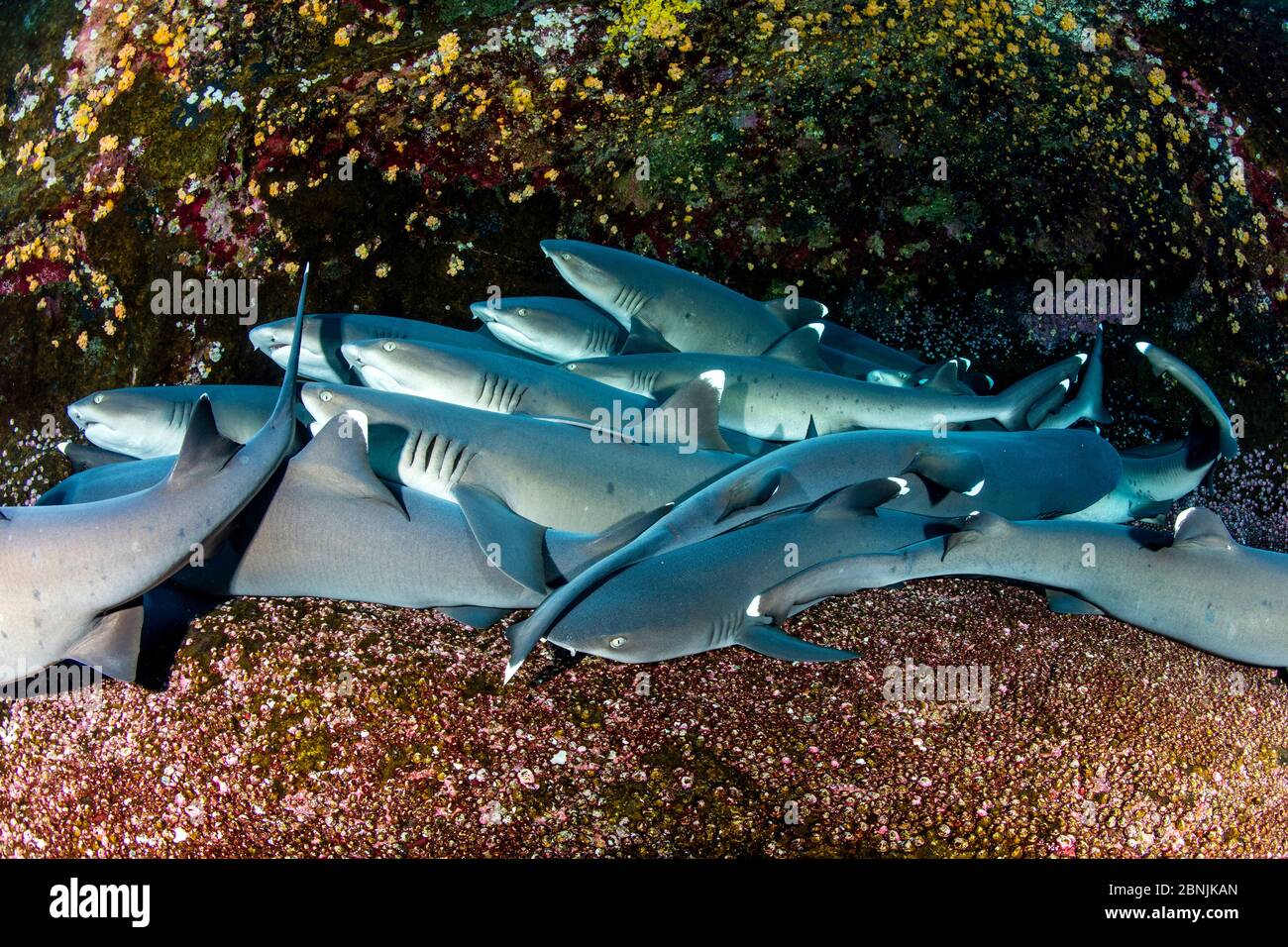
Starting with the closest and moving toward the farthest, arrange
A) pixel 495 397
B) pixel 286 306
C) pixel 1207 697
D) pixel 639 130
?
pixel 1207 697 < pixel 495 397 < pixel 286 306 < pixel 639 130

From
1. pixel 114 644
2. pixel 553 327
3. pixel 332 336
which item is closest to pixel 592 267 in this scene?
pixel 553 327

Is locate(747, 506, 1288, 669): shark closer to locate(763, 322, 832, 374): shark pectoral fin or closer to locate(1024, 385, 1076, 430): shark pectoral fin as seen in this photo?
locate(1024, 385, 1076, 430): shark pectoral fin

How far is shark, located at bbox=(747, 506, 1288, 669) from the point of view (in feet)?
9.89

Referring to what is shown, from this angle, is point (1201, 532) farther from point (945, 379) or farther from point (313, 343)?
point (313, 343)

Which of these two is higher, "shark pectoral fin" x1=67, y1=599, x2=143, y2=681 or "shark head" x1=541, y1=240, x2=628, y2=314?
"shark head" x1=541, y1=240, x2=628, y2=314

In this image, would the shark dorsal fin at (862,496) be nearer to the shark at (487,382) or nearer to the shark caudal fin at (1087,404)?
the shark at (487,382)

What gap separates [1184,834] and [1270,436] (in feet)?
8.55

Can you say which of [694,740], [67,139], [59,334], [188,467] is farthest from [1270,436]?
[67,139]

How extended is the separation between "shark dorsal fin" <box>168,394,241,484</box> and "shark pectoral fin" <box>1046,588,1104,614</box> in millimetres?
2802

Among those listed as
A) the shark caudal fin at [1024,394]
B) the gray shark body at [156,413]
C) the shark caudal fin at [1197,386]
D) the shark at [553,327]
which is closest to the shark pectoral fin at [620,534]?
the shark at [553,327]

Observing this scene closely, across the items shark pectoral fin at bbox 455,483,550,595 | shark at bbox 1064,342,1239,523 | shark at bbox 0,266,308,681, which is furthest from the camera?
shark at bbox 1064,342,1239,523

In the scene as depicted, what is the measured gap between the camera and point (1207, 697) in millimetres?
3004

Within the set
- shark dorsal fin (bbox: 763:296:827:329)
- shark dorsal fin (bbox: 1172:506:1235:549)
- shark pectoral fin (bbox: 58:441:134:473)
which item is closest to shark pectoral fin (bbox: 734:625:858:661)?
shark dorsal fin (bbox: 1172:506:1235:549)

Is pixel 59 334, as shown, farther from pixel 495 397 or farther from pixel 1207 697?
pixel 1207 697
